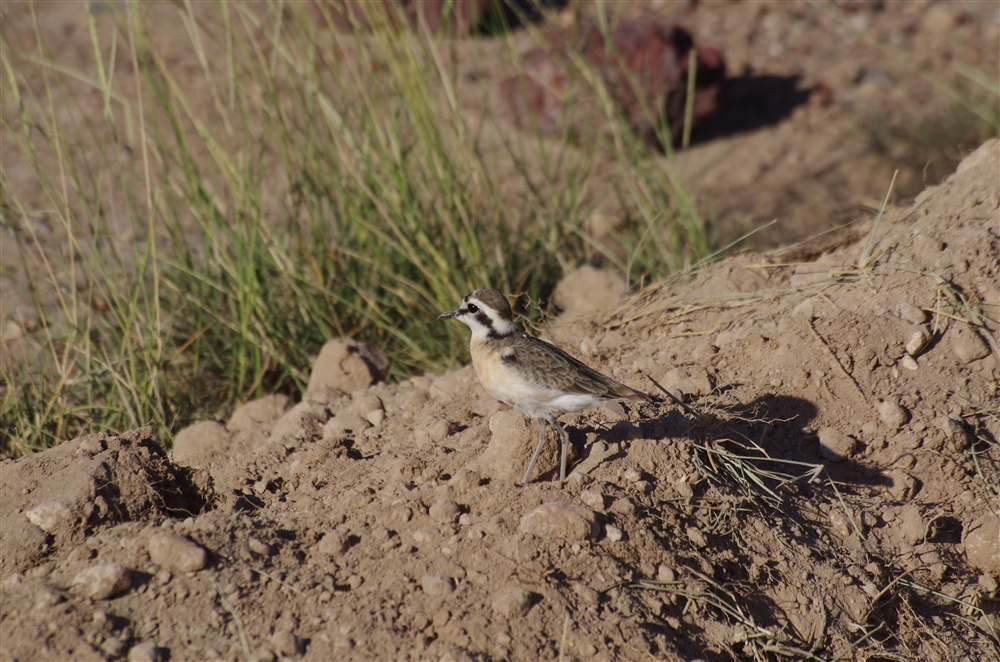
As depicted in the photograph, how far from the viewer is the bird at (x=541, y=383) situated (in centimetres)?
379

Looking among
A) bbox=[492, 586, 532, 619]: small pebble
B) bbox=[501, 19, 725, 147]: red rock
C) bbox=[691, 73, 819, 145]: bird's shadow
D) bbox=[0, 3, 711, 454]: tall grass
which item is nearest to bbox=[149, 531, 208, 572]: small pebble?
bbox=[492, 586, 532, 619]: small pebble

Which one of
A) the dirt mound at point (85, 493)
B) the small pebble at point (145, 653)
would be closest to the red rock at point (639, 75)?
the dirt mound at point (85, 493)

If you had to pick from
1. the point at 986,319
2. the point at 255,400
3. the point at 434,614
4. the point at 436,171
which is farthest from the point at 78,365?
the point at 986,319

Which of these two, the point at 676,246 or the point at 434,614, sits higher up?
the point at 434,614

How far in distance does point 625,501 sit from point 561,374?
1.92ft

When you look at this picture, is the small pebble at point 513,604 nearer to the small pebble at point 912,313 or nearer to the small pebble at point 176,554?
the small pebble at point 176,554

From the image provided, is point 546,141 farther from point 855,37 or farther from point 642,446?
point 642,446

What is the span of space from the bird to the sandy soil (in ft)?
0.39

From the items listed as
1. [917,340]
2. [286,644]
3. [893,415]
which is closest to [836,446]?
[893,415]

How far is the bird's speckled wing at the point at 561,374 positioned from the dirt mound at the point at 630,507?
0.68ft

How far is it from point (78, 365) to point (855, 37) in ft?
32.9

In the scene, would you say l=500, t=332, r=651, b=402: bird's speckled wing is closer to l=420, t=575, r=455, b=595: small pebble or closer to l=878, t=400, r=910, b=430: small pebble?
l=420, t=575, r=455, b=595: small pebble

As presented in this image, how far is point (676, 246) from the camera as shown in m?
6.26

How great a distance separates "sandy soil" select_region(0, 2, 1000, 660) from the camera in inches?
120
